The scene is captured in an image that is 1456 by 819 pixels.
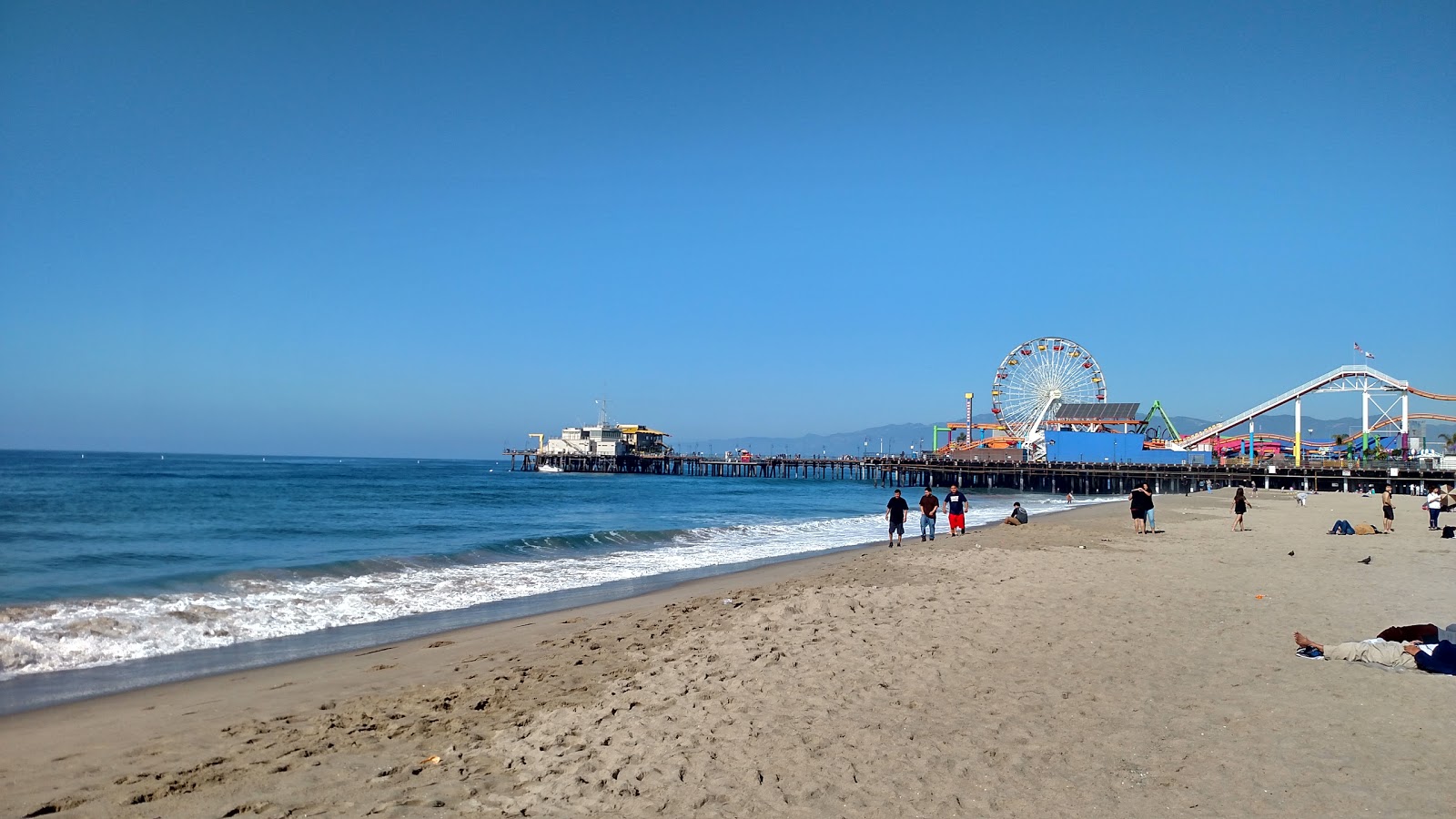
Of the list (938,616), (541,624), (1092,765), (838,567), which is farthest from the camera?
(838,567)

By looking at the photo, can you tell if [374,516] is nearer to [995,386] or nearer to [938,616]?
[938,616]

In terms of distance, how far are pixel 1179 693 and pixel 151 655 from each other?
952cm

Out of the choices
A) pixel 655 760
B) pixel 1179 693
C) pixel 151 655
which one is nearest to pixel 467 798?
pixel 655 760

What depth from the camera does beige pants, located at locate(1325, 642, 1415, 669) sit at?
20.4ft

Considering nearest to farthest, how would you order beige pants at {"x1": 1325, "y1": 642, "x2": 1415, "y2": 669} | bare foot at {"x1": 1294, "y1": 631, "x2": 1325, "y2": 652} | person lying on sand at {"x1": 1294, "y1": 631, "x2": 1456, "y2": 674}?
person lying on sand at {"x1": 1294, "y1": 631, "x2": 1456, "y2": 674}
beige pants at {"x1": 1325, "y1": 642, "x2": 1415, "y2": 669}
bare foot at {"x1": 1294, "y1": 631, "x2": 1325, "y2": 652}

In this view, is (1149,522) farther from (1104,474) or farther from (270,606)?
(1104,474)

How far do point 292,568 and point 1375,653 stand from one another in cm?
1533

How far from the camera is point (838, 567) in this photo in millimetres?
13609

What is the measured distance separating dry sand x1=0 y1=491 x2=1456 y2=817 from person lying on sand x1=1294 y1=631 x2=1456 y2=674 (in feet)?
0.78

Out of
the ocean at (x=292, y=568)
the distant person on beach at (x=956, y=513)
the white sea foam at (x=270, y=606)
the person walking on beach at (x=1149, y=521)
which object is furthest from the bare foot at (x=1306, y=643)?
the person walking on beach at (x=1149, y=521)

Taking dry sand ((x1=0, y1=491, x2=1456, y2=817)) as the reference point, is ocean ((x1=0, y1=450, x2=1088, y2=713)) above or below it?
below

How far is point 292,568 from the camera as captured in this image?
579 inches

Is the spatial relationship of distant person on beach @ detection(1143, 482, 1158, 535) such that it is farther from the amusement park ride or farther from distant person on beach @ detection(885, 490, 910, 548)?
the amusement park ride

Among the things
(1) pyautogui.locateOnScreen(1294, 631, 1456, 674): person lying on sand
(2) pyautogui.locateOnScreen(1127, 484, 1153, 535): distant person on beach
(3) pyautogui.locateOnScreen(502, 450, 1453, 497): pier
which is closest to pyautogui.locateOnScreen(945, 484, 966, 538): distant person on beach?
(2) pyautogui.locateOnScreen(1127, 484, 1153, 535): distant person on beach
